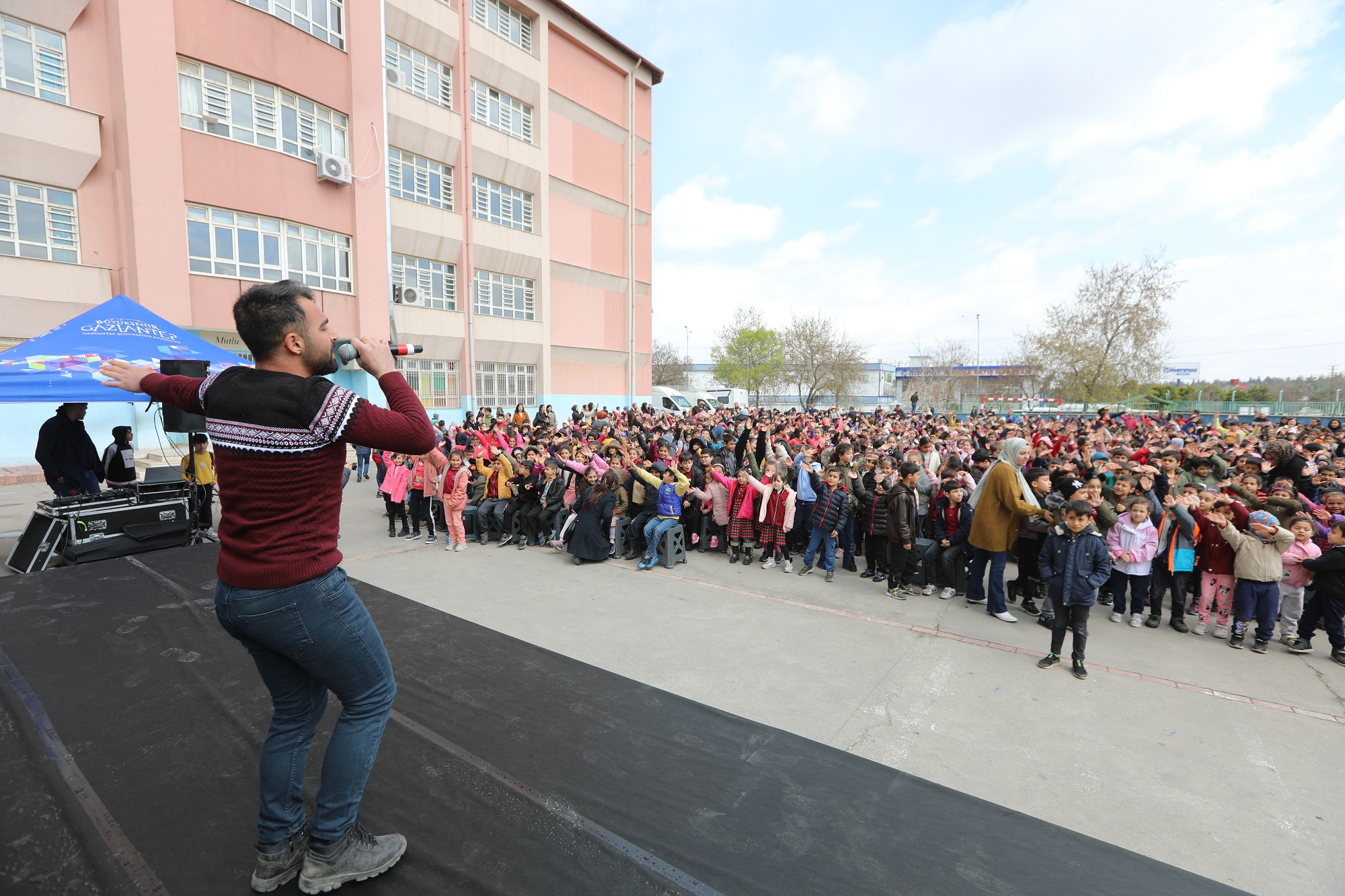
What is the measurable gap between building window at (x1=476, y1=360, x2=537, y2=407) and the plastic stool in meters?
18.1

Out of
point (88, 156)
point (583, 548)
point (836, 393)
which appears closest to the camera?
point (583, 548)

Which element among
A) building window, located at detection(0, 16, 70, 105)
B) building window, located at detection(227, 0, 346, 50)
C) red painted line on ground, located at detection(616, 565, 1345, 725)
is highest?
building window, located at detection(227, 0, 346, 50)

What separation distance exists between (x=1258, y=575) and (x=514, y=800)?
674cm

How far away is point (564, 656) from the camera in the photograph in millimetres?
4621

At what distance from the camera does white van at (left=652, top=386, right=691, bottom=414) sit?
34.3m

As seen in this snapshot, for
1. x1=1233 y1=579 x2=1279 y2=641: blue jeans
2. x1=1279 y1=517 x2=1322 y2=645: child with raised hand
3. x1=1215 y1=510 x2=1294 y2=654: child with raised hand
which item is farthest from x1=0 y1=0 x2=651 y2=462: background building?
x1=1279 y1=517 x2=1322 y2=645: child with raised hand

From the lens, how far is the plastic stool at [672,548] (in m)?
7.90

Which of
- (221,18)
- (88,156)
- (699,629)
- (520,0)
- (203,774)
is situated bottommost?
(699,629)

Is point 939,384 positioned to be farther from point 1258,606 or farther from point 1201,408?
point 1258,606

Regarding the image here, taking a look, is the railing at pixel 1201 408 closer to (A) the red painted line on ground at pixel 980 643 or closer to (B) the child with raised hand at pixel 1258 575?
(B) the child with raised hand at pixel 1258 575

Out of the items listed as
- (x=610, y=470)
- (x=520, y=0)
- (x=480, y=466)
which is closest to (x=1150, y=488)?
Answer: (x=610, y=470)

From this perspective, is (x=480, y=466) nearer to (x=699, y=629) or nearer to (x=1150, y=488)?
(x=699, y=629)

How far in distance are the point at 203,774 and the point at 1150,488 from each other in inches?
340

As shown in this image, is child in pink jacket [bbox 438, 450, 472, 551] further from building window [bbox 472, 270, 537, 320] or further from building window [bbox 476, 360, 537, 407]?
building window [bbox 472, 270, 537, 320]
